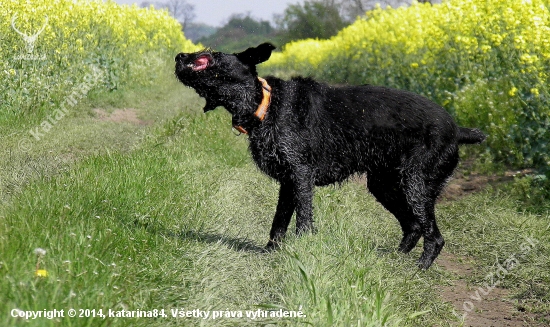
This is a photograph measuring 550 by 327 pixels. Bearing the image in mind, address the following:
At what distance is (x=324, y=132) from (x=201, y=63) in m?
1.04

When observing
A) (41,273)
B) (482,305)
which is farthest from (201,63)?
(482,305)

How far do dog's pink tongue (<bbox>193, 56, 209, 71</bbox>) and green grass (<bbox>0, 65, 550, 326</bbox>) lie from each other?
1.08 meters

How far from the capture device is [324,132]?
4398mm

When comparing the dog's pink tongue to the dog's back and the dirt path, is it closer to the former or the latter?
the dog's back

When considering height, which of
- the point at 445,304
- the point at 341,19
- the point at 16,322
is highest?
the point at 341,19

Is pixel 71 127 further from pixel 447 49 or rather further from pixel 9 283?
pixel 9 283

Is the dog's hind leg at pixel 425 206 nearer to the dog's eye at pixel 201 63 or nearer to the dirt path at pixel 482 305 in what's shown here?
the dirt path at pixel 482 305

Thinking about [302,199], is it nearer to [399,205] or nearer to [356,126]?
[356,126]

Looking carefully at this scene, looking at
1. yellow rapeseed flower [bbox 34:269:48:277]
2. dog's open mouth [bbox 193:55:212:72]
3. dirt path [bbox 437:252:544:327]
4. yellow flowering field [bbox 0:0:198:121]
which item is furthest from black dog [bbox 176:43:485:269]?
yellow flowering field [bbox 0:0:198:121]

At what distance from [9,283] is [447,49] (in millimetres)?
8058

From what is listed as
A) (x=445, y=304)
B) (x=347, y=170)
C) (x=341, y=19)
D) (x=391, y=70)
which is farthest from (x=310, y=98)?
(x=341, y=19)

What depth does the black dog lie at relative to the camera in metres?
4.22

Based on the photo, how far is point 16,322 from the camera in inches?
85.2

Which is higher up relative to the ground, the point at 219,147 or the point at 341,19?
the point at 341,19
